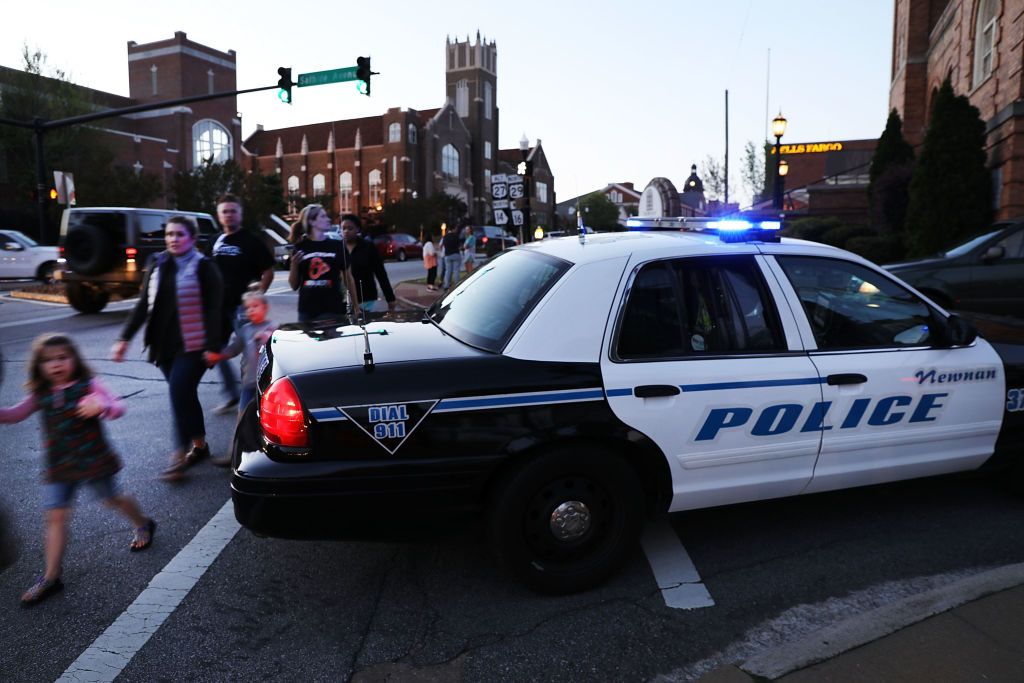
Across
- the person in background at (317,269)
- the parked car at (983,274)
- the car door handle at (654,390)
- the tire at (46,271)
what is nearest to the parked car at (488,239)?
the tire at (46,271)

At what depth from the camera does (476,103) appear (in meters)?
85.2

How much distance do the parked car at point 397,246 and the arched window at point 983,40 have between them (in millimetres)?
25520

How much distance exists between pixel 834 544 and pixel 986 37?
18.3m

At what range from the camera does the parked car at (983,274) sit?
344 inches

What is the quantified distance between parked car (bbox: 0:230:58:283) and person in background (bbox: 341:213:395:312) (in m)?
18.8

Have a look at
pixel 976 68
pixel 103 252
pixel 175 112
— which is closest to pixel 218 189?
pixel 175 112

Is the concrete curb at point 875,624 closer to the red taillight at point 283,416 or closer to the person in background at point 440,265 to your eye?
the red taillight at point 283,416

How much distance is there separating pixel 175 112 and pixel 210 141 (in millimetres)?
3745

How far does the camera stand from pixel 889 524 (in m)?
4.32

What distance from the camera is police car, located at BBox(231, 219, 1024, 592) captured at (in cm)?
324

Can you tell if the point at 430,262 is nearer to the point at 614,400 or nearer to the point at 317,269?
the point at 317,269

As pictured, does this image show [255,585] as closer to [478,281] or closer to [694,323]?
[478,281]

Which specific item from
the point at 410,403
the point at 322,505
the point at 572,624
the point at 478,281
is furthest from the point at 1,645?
the point at 478,281

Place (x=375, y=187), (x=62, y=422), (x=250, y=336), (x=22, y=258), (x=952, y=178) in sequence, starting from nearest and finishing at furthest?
(x=62, y=422) < (x=250, y=336) < (x=952, y=178) < (x=22, y=258) < (x=375, y=187)
